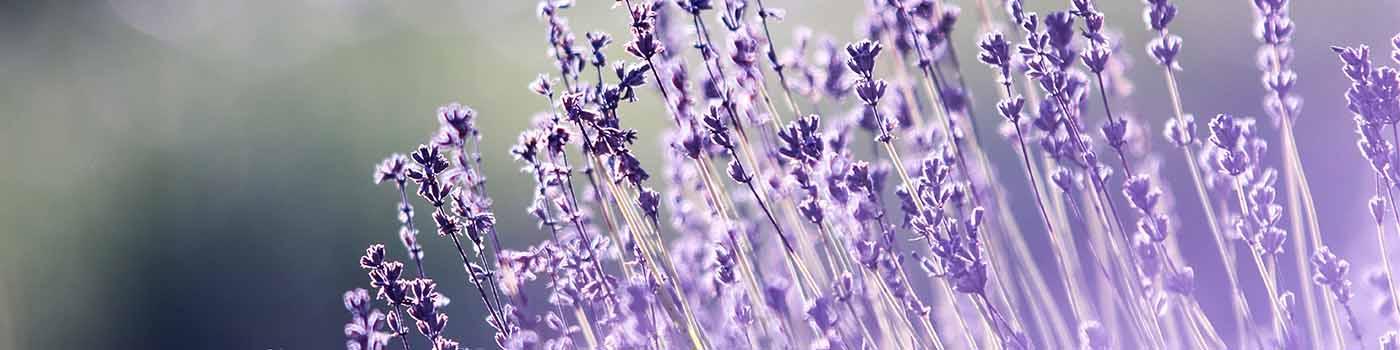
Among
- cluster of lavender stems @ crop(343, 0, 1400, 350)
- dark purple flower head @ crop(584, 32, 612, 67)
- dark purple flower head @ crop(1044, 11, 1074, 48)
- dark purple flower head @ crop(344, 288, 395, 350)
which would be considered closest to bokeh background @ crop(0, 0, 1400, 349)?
cluster of lavender stems @ crop(343, 0, 1400, 350)

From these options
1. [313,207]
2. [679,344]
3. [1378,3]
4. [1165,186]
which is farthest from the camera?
[313,207]

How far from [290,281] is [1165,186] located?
2.79 metres

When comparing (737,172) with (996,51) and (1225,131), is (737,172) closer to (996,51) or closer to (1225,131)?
(996,51)

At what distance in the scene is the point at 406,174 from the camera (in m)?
0.83

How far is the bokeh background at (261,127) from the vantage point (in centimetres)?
286

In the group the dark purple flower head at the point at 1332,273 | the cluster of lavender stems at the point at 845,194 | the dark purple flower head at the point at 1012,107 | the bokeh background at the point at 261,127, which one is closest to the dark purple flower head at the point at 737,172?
the cluster of lavender stems at the point at 845,194

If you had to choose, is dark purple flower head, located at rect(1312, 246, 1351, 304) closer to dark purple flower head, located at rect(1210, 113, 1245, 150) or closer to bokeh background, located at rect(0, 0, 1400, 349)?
dark purple flower head, located at rect(1210, 113, 1245, 150)

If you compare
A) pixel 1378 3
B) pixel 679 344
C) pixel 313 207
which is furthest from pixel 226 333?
pixel 1378 3

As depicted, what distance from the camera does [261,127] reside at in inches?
153

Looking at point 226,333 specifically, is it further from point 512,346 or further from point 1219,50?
point 1219,50

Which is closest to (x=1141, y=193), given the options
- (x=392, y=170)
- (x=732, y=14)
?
(x=732, y=14)

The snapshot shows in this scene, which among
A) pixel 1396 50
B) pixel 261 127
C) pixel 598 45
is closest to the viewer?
pixel 1396 50

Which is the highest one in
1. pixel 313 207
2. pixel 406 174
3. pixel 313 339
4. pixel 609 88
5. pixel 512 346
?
pixel 313 207

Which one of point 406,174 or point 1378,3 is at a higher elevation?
point 1378,3
